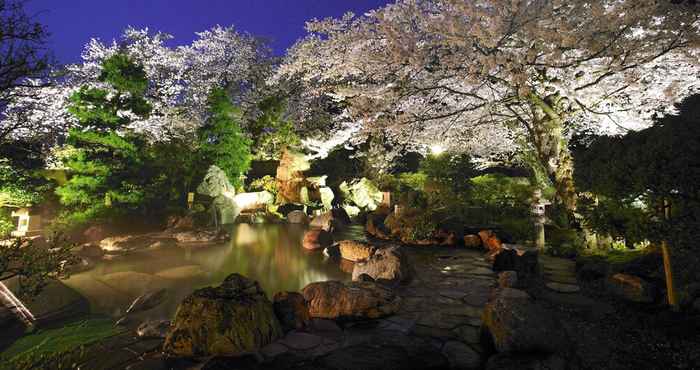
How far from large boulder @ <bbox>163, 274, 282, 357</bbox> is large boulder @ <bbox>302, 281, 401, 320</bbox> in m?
0.86

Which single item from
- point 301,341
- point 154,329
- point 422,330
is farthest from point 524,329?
point 154,329

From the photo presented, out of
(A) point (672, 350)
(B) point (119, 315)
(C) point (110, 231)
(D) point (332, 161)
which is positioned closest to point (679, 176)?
(A) point (672, 350)

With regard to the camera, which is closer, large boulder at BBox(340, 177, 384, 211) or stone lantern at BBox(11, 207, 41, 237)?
stone lantern at BBox(11, 207, 41, 237)

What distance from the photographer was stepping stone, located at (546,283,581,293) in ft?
18.7

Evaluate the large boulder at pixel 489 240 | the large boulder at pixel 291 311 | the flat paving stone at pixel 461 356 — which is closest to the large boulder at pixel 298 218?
the large boulder at pixel 489 240

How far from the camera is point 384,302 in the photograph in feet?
16.3

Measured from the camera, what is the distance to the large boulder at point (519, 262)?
6667 mm

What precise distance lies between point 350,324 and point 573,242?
21.6 feet

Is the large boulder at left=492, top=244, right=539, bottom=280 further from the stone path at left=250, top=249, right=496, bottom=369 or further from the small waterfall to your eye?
the small waterfall

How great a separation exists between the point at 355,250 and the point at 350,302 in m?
3.83

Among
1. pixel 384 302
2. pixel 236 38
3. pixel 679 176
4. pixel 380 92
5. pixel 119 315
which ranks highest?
pixel 236 38

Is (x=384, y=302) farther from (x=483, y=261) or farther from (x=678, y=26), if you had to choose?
(x=678, y=26)

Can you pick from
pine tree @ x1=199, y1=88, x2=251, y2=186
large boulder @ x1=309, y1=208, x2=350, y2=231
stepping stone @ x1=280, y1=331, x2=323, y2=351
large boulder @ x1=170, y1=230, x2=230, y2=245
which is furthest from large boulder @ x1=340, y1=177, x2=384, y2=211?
stepping stone @ x1=280, y1=331, x2=323, y2=351

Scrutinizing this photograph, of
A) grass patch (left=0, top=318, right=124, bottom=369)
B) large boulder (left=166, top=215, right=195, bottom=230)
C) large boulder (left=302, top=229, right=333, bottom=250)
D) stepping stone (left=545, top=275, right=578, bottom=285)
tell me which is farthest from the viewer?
large boulder (left=166, top=215, right=195, bottom=230)
